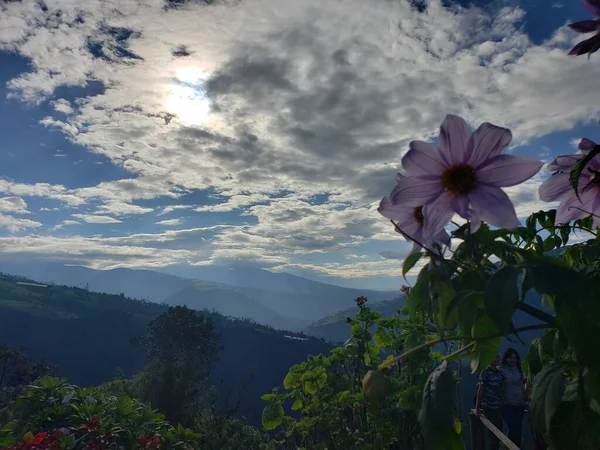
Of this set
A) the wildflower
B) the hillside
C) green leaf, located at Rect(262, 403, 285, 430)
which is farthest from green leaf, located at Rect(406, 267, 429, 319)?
the hillside

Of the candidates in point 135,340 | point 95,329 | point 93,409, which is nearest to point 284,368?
point 95,329

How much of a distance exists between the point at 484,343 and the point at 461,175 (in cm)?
38

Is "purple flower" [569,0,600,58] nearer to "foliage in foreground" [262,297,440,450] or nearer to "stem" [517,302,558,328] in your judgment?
"stem" [517,302,558,328]

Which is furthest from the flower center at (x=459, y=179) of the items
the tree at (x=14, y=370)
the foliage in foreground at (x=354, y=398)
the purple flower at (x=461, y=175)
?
the tree at (x=14, y=370)

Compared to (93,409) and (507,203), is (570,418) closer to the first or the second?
(507,203)

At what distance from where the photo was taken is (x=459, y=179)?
1062 millimetres

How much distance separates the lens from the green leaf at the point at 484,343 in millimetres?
994

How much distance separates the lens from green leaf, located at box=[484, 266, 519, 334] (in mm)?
768

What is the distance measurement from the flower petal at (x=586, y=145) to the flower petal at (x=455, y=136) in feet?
0.87

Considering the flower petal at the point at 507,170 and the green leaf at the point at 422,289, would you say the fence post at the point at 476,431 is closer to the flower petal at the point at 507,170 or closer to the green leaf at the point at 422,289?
the green leaf at the point at 422,289

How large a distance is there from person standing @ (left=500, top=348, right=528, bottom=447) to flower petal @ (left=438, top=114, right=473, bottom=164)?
563 cm

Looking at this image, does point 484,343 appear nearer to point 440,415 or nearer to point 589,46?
point 440,415

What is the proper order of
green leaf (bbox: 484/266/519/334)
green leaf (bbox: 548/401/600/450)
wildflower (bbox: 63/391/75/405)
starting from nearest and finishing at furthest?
green leaf (bbox: 484/266/519/334)
green leaf (bbox: 548/401/600/450)
wildflower (bbox: 63/391/75/405)

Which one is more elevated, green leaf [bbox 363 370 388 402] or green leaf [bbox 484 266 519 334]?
green leaf [bbox 484 266 519 334]
